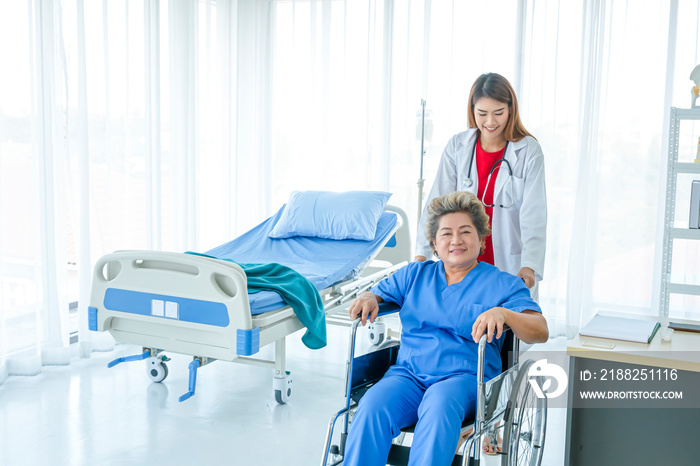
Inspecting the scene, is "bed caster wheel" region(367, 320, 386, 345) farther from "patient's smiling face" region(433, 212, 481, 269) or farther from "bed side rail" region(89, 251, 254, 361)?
"patient's smiling face" region(433, 212, 481, 269)

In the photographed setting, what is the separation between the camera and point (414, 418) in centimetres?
192

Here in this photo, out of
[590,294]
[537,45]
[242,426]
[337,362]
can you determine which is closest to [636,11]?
[537,45]

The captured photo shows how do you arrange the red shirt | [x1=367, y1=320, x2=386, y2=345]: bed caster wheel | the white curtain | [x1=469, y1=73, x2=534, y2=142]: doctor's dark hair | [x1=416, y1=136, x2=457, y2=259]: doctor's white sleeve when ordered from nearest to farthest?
[x1=469, y1=73, x2=534, y2=142]: doctor's dark hair, the red shirt, [x1=416, y1=136, x2=457, y2=259]: doctor's white sleeve, the white curtain, [x1=367, y1=320, x2=386, y2=345]: bed caster wheel

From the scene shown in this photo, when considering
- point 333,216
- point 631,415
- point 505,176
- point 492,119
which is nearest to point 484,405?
point 631,415

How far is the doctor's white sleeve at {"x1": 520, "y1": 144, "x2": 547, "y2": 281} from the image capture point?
2.34m

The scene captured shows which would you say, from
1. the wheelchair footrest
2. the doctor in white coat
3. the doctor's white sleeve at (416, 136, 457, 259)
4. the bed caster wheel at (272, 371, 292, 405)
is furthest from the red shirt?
the bed caster wheel at (272, 371, 292, 405)

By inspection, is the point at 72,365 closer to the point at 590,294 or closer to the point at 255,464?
the point at 255,464

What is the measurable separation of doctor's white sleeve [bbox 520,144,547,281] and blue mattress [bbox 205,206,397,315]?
109 cm

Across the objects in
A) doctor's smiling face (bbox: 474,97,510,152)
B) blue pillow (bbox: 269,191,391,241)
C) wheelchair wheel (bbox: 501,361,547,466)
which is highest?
doctor's smiling face (bbox: 474,97,510,152)

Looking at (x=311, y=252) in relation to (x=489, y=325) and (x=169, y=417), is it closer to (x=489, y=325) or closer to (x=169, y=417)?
(x=169, y=417)

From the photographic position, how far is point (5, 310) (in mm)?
3359

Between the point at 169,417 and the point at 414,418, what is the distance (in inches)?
55.7

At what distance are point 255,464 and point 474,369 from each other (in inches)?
39.9

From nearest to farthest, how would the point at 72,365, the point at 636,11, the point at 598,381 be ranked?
the point at 598,381
the point at 72,365
the point at 636,11
